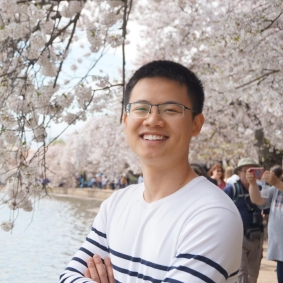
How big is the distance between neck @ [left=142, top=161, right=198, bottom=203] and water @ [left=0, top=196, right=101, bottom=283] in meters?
3.88

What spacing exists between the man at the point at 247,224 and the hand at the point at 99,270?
3.60 meters

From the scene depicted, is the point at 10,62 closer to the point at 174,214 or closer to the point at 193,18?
the point at 174,214

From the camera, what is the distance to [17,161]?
542 centimetres

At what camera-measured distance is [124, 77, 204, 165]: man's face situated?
1698 mm

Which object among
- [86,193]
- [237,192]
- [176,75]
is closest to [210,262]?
[176,75]

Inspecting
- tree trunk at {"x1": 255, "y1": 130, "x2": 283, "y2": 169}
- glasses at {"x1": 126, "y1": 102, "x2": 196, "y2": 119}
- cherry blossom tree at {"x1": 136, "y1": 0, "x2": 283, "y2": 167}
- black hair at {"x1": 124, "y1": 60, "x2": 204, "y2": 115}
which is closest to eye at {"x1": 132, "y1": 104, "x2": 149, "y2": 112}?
glasses at {"x1": 126, "y1": 102, "x2": 196, "y2": 119}

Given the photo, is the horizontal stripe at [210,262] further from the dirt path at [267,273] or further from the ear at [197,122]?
the dirt path at [267,273]

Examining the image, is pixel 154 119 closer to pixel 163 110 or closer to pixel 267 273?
pixel 163 110

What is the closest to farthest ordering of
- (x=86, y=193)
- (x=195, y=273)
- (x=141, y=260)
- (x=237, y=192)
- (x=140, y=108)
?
(x=195, y=273), (x=141, y=260), (x=140, y=108), (x=237, y=192), (x=86, y=193)

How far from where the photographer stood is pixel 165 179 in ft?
5.67

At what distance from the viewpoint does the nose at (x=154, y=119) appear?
1.69 m

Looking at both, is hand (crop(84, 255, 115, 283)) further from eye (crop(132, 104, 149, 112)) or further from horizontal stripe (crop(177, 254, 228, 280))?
eye (crop(132, 104, 149, 112))

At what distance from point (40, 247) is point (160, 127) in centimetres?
1044

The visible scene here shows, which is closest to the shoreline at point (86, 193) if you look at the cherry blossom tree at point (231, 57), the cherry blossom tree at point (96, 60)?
the cherry blossom tree at point (231, 57)
